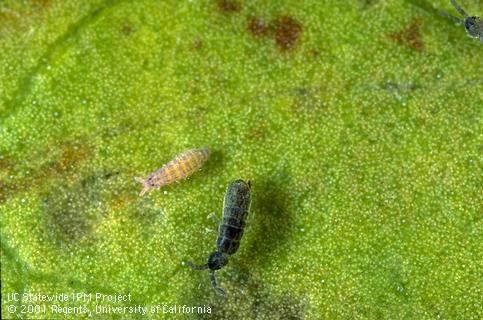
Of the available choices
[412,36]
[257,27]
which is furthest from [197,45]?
[412,36]

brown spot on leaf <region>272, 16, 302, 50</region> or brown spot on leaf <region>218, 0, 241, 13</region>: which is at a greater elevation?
brown spot on leaf <region>218, 0, 241, 13</region>

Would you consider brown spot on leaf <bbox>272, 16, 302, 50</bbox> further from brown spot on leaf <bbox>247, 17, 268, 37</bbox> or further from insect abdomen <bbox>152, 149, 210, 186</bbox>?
insect abdomen <bbox>152, 149, 210, 186</bbox>

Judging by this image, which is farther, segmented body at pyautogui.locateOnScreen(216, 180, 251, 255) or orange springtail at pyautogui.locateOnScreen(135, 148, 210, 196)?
orange springtail at pyautogui.locateOnScreen(135, 148, 210, 196)

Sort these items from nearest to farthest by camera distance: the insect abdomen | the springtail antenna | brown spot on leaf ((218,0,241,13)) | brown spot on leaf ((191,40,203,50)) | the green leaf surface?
the insect abdomen
the green leaf surface
the springtail antenna
brown spot on leaf ((191,40,203,50))
brown spot on leaf ((218,0,241,13))

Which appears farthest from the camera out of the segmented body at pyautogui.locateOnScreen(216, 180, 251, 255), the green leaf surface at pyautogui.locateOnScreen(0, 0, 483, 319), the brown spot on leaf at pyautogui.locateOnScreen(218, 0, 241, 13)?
the brown spot on leaf at pyautogui.locateOnScreen(218, 0, 241, 13)

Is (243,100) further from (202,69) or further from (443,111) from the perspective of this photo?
(443,111)

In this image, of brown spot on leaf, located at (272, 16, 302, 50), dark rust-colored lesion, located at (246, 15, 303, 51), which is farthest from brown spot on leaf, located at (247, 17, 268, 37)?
brown spot on leaf, located at (272, 16, 302, 50)
